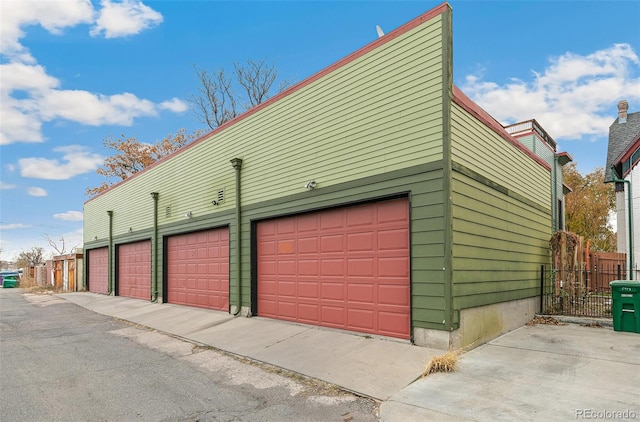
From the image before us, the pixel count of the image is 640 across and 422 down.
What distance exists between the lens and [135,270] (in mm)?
17656

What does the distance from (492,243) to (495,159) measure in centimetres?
183

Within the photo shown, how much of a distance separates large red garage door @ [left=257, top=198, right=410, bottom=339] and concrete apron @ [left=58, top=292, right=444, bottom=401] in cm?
34

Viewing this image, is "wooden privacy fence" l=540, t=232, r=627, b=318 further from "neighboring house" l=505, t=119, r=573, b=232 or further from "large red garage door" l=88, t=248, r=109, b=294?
"large red garage door" l=88, t=248, r=109, b=294

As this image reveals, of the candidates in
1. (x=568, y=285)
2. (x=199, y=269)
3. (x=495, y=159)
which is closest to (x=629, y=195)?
(x=568, y=285)

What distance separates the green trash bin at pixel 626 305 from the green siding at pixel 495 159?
2901 mm

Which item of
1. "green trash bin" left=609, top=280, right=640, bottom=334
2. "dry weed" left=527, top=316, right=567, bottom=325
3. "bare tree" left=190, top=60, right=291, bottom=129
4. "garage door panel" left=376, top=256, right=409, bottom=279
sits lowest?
"dry weed" left=527, top=316, right=567, bottom=325

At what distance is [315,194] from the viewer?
8.91 metres

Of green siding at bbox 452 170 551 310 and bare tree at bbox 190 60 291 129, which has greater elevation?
bare tree at bbox 190 60 291 129

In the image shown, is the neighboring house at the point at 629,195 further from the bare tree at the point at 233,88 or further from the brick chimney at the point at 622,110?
the bare tree at the point at 233,88

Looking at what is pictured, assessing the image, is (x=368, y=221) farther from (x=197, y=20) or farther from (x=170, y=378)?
(x=197, y=20)

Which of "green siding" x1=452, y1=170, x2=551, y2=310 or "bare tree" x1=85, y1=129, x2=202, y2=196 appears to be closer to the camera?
"green siding" x1=452, y1=170, x2=551, y2=310

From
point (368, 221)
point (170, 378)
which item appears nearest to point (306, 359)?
point (170, 378)

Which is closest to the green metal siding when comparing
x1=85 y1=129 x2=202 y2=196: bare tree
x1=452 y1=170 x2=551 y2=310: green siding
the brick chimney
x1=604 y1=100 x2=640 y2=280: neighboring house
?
x1=452 y1=170 x2=551 y2=310: green siding

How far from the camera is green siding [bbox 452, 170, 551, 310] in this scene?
7.00 meters
